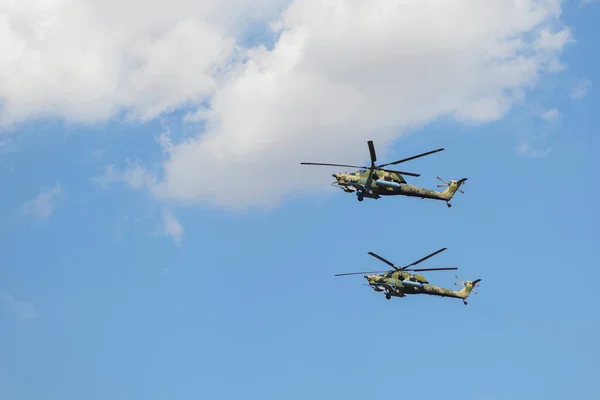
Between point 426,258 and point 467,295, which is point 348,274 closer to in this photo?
point 426,258

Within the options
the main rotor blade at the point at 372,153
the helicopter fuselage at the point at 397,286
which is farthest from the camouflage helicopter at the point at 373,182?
the helicopter fuselage at the point at 397,286

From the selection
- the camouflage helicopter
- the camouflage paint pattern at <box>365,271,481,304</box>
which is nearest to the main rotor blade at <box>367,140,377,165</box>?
the camouflage helicopter

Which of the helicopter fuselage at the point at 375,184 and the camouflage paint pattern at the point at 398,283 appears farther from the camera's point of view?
the camouflage paint pattern at the point at 398,283

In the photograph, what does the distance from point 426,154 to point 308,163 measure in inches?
653

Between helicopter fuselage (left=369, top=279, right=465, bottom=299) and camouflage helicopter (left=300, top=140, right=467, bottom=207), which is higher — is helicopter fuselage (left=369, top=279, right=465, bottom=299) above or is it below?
below

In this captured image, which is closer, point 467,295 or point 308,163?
point 308,163

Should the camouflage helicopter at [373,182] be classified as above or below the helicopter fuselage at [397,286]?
above

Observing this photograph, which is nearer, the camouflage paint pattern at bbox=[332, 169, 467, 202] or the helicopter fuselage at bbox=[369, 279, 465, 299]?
the camouflage paint pattern at bbox=[332, 169, 467, 202]

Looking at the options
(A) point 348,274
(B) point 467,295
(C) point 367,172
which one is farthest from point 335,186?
(B) point 467,295

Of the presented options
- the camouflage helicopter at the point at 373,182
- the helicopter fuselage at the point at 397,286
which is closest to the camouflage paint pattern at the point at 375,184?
the camouflage helicopter at the point at 373,182

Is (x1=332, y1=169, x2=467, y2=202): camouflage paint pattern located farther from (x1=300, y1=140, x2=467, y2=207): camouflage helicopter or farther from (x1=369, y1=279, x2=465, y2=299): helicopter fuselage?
(x1=369, y1=279, x2=465, y2=299): helicopter fuselage

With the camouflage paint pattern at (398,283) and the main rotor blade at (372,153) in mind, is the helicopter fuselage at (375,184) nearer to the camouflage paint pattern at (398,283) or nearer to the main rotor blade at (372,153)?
the main rotor blade at (372,153)

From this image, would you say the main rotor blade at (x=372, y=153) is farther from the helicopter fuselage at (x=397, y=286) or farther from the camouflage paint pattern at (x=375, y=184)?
the helicopter fuselage at (x=397, y=286)

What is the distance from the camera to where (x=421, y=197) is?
431 ft
